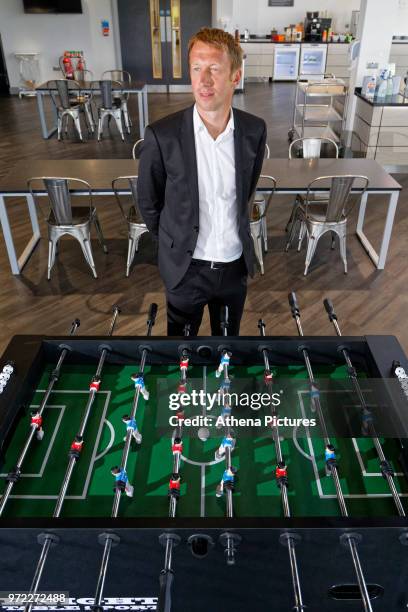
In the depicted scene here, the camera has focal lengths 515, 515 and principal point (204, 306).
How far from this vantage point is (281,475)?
4.89 ft

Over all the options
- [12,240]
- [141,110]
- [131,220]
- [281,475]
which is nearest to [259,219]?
[131,220]

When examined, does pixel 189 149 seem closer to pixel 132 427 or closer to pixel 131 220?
pixel 132 427

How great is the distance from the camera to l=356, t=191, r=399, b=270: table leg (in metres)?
4.05

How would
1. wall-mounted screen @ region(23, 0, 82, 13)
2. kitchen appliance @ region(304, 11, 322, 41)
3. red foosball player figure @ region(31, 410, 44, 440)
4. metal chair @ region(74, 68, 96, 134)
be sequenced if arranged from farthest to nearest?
kitchen appliance @ region(304, 11, 322, 41) < wall-mounted screen @ region(23, 0, 82, 13) < metal chair @ region(74, 68, 96, 134) < red foosball player figure @ region(31, 410, 44, 440)

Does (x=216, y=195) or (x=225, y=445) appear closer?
(x=225, y=445)

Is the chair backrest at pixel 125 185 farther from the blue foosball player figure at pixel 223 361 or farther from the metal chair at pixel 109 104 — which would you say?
the metal chair at pixel 109 104

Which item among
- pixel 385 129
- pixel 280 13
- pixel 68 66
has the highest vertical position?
pixel 280 13

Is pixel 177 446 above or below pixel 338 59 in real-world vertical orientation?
below

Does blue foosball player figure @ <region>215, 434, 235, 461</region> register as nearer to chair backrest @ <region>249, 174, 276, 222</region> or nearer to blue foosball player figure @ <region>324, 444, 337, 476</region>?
blue foosball player figure @ <region>324, 444, 337, 476</region>

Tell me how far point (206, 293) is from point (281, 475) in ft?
3.26

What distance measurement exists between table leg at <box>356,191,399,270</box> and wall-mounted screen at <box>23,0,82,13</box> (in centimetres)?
887

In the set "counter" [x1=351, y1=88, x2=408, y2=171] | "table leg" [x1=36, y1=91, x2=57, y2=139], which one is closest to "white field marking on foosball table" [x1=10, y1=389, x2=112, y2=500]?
"counter" [x1=351, y1=88, x2=408, y2=171]

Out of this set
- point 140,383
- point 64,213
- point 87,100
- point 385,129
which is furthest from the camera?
point 87,100

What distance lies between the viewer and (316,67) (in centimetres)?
1208
